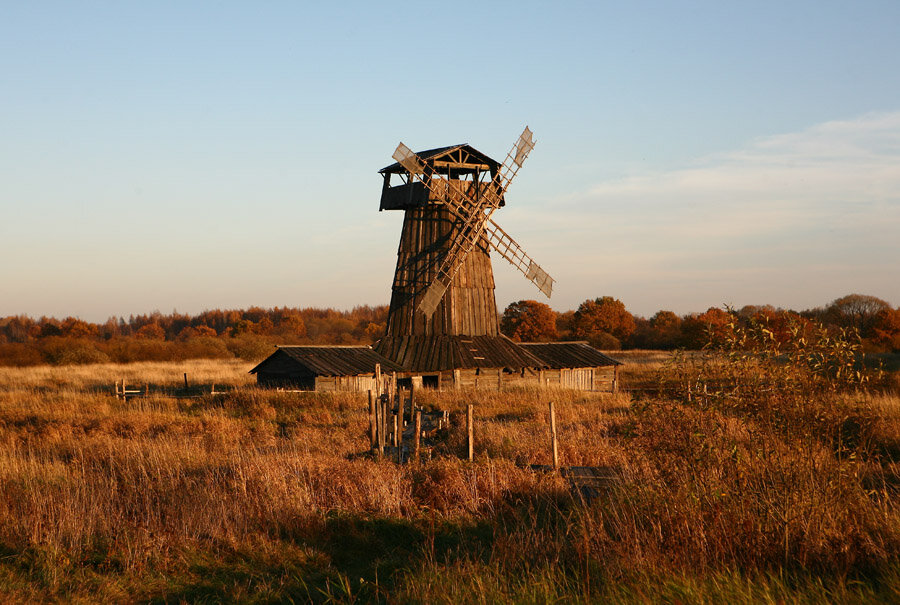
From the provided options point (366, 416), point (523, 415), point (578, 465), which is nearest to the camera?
point (578, 465)

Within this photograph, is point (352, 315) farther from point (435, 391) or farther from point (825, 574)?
point (825, 574)

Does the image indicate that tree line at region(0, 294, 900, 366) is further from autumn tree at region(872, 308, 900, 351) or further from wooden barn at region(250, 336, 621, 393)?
wooden barn at region(250, 336, 621, 393)

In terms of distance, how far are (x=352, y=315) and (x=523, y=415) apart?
139495mm

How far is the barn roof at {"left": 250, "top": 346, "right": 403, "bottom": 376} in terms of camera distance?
30016 mm

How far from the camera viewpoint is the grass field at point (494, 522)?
277 inches

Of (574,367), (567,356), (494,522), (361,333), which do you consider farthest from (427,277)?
(361,333)

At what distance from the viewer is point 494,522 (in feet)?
33.6

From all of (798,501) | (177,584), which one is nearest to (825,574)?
(798,501)

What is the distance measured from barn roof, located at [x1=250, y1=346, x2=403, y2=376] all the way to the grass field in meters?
15.2

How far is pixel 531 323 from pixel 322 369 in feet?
175

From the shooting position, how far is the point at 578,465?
45.1 feet

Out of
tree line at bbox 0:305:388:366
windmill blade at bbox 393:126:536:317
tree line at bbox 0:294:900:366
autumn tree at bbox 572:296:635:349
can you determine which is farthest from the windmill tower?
autumn tree at bbox 572:296:635:349

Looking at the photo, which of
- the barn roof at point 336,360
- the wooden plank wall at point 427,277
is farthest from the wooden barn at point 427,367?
the wooden plank wall at point 427,277

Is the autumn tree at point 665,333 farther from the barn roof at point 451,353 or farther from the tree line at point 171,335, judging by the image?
the barn roof at point 451,353
